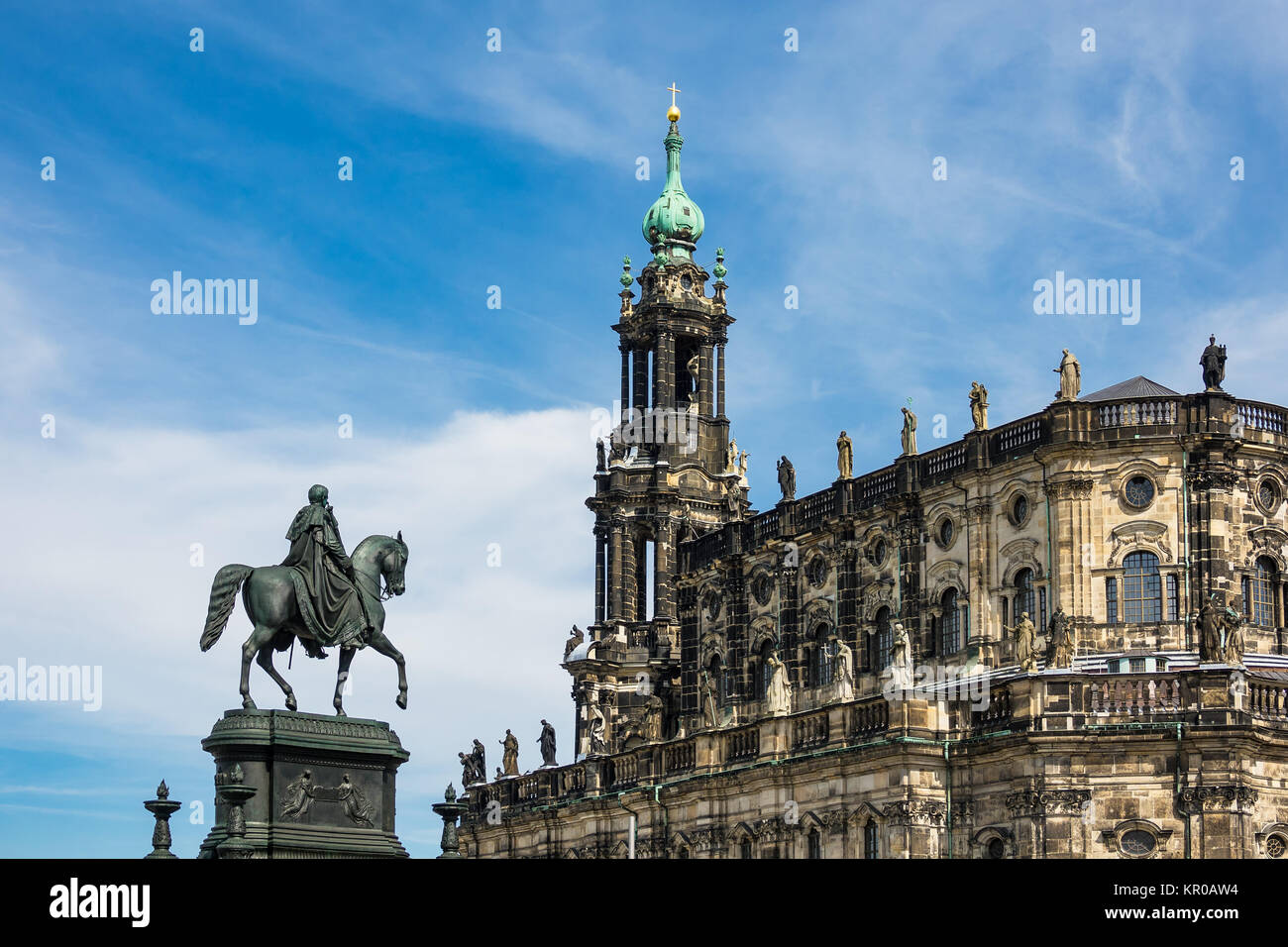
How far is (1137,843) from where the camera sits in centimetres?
5709

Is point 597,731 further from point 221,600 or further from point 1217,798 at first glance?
point 221,600

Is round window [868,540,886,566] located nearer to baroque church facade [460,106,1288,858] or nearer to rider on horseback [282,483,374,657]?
baroque church facade [460,106,1288,858]

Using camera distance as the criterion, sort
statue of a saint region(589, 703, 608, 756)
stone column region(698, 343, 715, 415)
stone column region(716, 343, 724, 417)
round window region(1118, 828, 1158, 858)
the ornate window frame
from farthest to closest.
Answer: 1. stone column region(716, 343, 724, 417)
2. stone column region(698, 343, 715, 415)
3. statue of a saint region(589, 703, 608, 756)
4. round window region(1118, 828, 1158, 858)
5. the ornate window frame

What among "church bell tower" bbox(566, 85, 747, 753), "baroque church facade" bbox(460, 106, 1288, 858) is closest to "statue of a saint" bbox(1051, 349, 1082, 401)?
"baroque church facade" bbox(460, 106, 1288, 858)

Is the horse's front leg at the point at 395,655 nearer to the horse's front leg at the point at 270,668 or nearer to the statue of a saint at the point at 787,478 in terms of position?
the horse's front leg at the point at 270,668

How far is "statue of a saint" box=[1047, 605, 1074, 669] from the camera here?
61.2m

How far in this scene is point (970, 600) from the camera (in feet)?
222

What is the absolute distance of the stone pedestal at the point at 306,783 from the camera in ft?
105

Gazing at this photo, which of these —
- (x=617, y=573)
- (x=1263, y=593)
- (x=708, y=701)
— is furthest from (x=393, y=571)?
(x=617, y=573)

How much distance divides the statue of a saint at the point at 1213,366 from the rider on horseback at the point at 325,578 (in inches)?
1465

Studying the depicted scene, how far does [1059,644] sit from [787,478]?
61.6 feet

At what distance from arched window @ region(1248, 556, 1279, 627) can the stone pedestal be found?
37206mm
